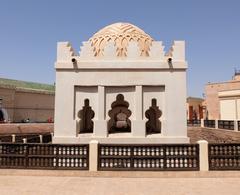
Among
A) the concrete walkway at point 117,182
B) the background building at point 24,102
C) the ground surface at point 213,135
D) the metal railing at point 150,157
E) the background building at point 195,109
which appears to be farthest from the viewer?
the background building at point 195,109

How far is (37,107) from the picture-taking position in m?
42.8

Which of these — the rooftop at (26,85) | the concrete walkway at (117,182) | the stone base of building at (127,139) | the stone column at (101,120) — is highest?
the rooftop at (26,85)

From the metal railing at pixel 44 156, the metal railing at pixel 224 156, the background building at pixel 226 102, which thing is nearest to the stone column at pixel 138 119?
the metal railing at pixel 44 156

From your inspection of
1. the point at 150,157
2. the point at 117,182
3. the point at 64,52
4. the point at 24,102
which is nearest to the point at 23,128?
the point at 24,102

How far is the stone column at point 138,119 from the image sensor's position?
406 inches

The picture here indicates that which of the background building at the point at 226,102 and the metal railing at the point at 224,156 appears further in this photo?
the background building at the point at 226,102

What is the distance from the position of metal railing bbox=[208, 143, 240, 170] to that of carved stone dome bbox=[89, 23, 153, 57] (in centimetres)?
619

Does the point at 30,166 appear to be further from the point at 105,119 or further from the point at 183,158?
the point at 183,158

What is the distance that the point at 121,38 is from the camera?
12.7 m

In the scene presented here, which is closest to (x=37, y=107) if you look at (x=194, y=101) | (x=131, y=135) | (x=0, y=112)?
(x=0, y=112)

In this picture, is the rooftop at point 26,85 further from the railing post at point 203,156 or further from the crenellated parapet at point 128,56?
the railing post at point 203,156

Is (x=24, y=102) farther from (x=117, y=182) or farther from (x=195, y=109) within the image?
(x=117, y=182)

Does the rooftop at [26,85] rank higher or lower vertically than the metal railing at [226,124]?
higher

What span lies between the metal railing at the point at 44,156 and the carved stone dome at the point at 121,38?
578cm
